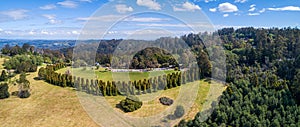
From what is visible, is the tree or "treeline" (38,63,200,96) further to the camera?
the tree

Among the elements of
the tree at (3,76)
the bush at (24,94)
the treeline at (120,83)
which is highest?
the tree at (3,76)

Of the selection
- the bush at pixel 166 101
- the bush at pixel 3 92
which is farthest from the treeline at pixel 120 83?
the bush at pixel 3 92

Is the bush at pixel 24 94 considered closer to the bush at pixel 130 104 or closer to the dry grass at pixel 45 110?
the dry grass at pixel 45 110

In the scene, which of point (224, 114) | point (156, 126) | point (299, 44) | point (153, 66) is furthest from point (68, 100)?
point (299, 44)

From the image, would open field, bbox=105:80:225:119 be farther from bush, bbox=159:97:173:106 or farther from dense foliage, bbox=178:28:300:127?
dense foliage, bbox=178:28:300:127

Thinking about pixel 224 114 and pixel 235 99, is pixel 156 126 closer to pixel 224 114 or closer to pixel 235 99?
pixel 224 114

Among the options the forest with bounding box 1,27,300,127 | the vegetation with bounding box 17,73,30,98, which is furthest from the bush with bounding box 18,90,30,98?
the forest with bounding box 1,27,300,127

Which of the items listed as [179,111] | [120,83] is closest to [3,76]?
[120,83]
